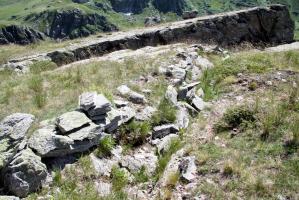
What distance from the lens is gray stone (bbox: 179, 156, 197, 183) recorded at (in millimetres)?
9023

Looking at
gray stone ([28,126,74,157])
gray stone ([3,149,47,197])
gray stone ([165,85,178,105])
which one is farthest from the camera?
gray stone ([165,85,178,105])

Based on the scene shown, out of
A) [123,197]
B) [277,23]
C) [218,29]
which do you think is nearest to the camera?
[123,197]

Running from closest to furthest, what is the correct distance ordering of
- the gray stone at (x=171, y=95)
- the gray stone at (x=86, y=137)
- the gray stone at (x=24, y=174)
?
the gray stone at (x=24, y=174) < the gray stone at (x=86, y=137) < the gray stone at (x=171, y=95)

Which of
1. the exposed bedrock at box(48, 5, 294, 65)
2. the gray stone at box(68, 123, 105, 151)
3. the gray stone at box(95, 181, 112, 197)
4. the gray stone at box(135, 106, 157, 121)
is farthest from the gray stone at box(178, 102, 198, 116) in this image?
the exposed bedrock at box(48, 5, 294, 65)

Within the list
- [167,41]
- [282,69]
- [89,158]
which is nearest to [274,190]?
[89,158]

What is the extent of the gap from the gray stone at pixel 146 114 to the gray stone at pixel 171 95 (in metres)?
0.75

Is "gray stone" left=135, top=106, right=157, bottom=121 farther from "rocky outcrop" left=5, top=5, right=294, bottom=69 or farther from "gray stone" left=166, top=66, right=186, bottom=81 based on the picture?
"rocky outcrop" left=5, top=5, right=294, bottom=69

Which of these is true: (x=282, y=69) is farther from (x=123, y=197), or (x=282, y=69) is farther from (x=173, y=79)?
(x=123, y=197)

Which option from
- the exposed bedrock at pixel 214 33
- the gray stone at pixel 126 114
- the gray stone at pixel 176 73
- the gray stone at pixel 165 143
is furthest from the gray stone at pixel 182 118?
the exposed bedrock at pixel 214 33

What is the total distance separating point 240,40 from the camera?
29.5 metres

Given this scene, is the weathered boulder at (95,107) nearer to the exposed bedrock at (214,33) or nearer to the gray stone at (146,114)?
the gray stone at (146,114)

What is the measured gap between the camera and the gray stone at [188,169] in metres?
9.02

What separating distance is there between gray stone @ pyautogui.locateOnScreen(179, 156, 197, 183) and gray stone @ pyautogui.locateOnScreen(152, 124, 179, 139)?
162 cm

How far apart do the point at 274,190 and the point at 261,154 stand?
1.47 meters
